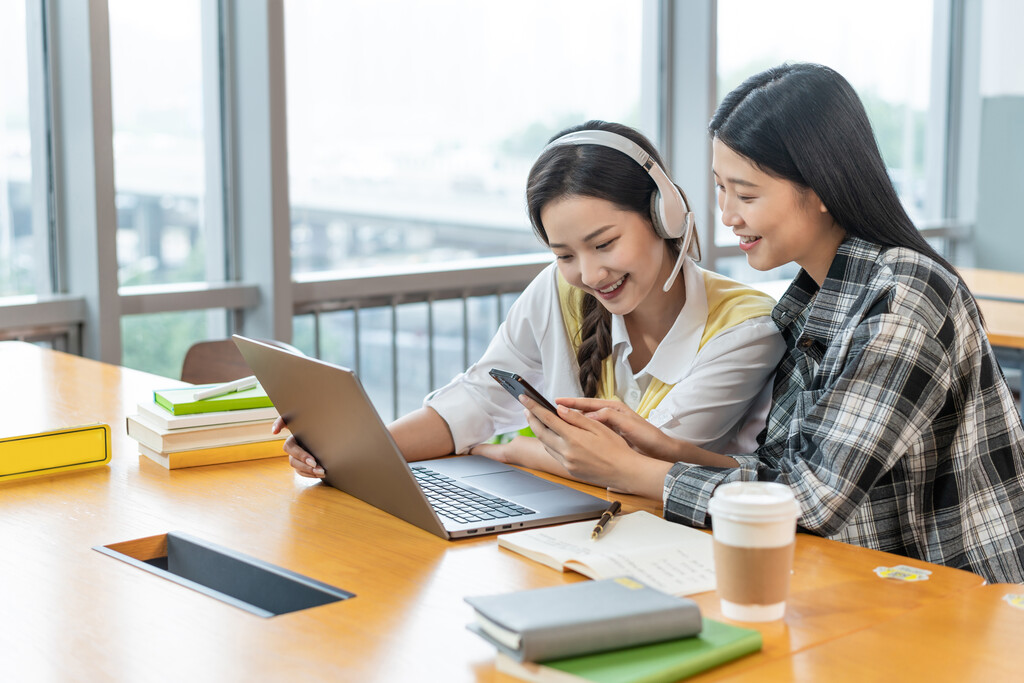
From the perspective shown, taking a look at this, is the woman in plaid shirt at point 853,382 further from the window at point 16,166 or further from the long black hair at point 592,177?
the window at point 16,166

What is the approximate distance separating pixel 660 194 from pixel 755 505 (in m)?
0.80

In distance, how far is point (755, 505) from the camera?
2.89 ft

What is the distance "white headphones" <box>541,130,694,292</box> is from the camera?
1.58 metres

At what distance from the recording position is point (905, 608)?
100 cm

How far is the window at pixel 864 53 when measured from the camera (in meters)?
4.31

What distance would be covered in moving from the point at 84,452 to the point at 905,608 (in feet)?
3.66

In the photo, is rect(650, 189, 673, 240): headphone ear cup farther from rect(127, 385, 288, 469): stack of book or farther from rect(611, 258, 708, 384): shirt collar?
rect(127, 385, 288, 469): stack of book

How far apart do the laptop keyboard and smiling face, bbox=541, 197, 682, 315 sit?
14.9 inches

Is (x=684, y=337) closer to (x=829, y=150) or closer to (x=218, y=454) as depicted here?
(x=829, y=150)

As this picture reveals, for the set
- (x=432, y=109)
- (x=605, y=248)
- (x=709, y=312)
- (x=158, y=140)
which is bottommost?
(x=709, y=312)

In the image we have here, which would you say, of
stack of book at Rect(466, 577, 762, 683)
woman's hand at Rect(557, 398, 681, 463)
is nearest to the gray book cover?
stack of book at Rect(466, 577, 762, 683)

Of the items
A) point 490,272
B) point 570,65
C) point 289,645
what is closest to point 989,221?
point 570,65

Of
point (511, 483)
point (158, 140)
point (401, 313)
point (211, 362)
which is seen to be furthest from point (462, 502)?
point (401, 313)

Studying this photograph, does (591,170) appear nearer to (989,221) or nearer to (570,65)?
(570,65)
